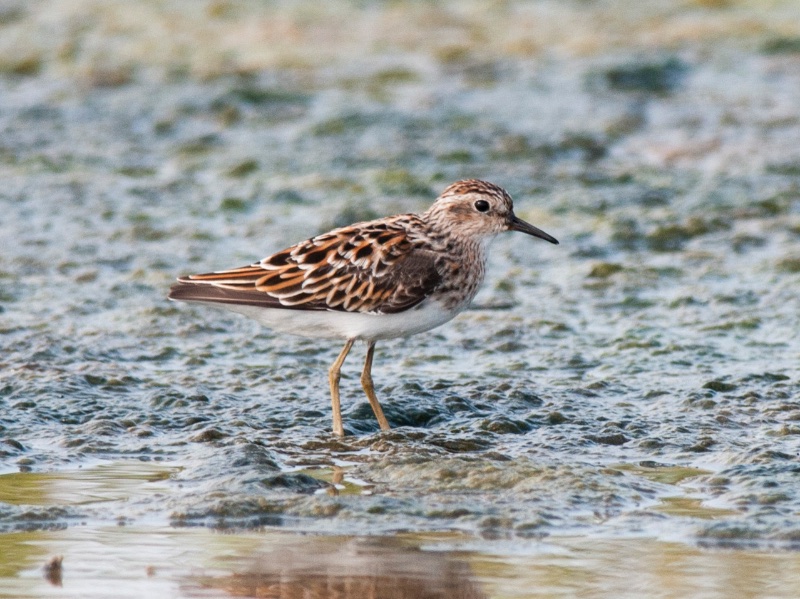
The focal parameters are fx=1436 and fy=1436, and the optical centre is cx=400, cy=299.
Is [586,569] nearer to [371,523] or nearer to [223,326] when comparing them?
[371,523]

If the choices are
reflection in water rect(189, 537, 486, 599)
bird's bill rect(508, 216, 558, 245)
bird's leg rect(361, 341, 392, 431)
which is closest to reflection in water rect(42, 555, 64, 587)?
reflection in water rect(189, 537, 486, 599)

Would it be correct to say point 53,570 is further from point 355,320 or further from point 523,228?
point 523,228

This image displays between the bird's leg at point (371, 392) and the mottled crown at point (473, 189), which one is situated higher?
the mottled crown at point (473, 189)

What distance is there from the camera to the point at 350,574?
5.55m

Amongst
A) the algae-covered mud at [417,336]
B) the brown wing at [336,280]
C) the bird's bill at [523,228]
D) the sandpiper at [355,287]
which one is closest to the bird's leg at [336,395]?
the sandpiper at [355,287]

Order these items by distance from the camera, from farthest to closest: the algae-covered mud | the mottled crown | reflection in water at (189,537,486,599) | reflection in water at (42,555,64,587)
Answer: the mottled crown
the algae-covered mud
reflection in water at (42,555,64,587)
reflection in water at (189,537,486,599)

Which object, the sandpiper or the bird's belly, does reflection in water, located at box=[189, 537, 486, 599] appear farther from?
the bird's belly

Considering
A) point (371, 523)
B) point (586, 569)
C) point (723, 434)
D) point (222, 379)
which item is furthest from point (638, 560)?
point (222, 379)

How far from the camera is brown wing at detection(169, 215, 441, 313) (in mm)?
7887

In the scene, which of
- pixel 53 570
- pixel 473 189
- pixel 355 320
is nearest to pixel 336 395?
pixel 355 320

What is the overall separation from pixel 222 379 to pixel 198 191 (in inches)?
170

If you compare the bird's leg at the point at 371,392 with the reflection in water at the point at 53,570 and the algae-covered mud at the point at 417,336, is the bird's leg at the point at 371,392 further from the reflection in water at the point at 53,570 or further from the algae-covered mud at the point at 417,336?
the reflection in water at the point at 53,570

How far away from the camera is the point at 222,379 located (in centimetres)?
867

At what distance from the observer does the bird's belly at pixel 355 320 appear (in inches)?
312
